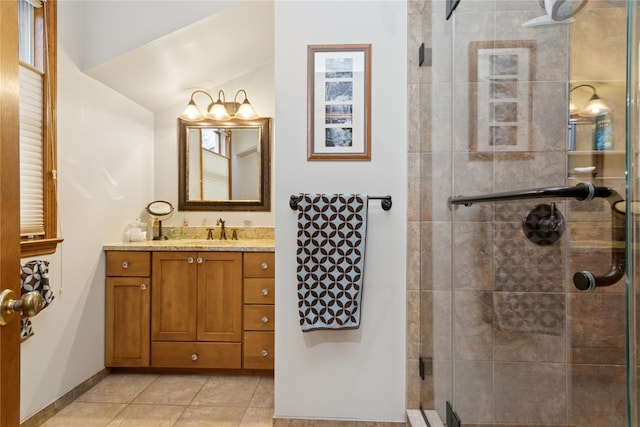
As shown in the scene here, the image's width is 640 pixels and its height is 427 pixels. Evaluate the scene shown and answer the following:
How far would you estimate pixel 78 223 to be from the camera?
2223 millimetres

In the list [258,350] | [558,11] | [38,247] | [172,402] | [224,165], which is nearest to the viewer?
[558,11]

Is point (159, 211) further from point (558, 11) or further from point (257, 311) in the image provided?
point (558, 11)

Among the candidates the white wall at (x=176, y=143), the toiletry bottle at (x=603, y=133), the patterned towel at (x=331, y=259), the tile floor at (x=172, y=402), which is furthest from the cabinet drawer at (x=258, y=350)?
the toiletry bottle at (x=603, y=133)

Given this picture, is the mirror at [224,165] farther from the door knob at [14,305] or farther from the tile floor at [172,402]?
the door knob at [14,305]

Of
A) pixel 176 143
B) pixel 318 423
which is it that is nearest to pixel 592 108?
pixel 318 423

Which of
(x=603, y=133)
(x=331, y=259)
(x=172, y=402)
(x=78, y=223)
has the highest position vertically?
(x=603, y=133)

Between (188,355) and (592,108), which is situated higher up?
(592,108)

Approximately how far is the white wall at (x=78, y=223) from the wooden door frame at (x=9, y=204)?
1.29m

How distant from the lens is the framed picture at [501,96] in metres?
1.14

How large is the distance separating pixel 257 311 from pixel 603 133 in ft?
6.91

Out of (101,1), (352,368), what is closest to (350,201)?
(352,368)

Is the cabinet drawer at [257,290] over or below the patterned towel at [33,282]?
below

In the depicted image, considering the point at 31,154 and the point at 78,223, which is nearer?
the point at 31,154

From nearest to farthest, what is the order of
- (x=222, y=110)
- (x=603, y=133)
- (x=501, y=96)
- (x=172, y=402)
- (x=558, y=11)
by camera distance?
(x=603, y=133) < (x=558, y=11) < (x=501, y=96) < (x=172, y=402) < (x=222, y=110)
